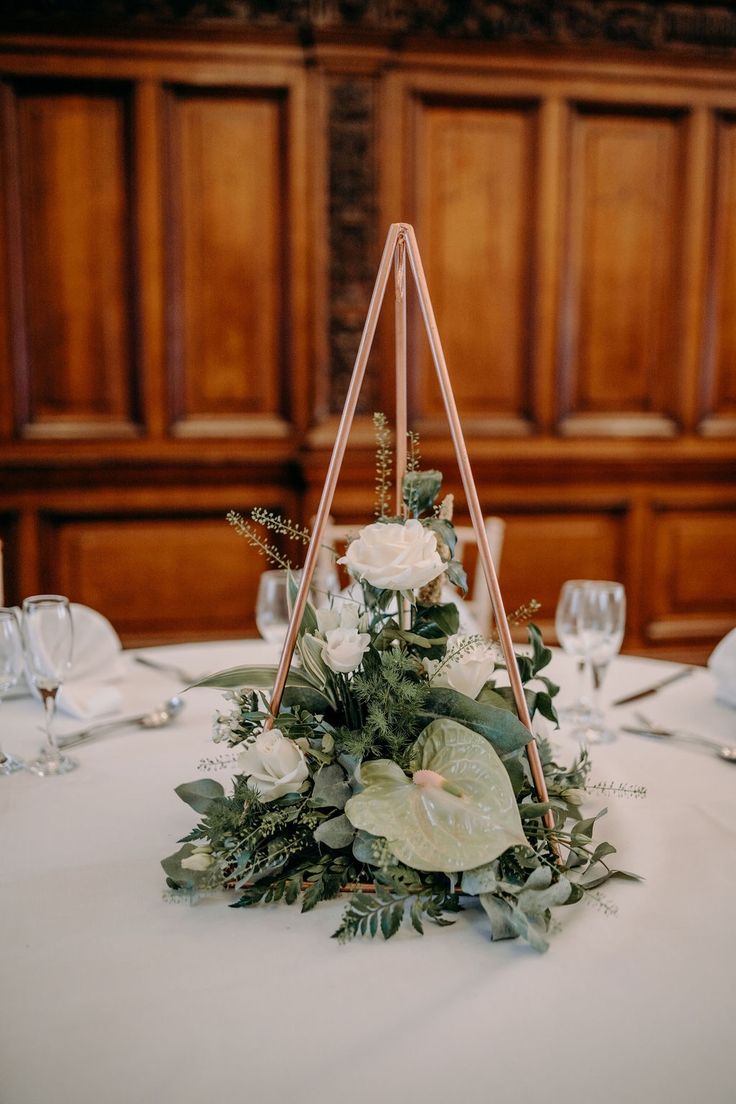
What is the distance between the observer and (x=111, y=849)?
3.00 feet

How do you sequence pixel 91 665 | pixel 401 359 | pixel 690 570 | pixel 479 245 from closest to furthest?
pixel 401 359 < pixel 91 665 < pixel 479 245 < pixel 690 570

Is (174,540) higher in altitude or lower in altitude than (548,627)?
higher

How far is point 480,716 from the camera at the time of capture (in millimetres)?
837

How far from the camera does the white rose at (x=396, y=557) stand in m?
0.80

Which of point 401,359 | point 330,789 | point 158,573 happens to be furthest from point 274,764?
point 158,573

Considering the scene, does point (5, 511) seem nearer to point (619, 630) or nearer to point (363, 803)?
point (619, 630)

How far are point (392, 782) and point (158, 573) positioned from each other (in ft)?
8.38

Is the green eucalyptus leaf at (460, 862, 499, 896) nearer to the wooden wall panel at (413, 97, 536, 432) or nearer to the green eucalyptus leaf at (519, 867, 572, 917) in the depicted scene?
the green eucalyptus leaf at (519, 867, 572, 917)

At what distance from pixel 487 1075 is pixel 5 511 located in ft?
9.44

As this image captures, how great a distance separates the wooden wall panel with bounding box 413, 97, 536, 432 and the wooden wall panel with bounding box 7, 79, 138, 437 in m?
1.02

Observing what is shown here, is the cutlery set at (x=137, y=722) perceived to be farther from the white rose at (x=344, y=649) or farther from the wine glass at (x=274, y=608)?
the white rose at (x=344, y=649)

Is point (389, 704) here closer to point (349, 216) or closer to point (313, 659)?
point (313, 659)

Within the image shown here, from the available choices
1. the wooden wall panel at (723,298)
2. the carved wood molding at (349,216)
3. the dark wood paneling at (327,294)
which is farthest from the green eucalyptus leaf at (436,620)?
the wooden wall panel at (723,298)

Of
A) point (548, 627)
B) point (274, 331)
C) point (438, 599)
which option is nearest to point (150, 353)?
point (274, 331)
